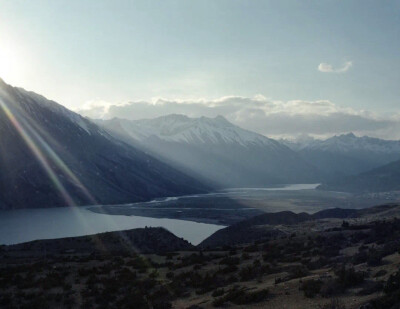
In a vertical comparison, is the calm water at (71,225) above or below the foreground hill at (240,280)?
below

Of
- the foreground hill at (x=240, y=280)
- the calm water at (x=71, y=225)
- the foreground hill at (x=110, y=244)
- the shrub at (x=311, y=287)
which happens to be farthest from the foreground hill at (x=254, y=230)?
the shrub at (x=311, y=287)

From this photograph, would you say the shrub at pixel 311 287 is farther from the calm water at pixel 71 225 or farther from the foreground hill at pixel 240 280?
the calm water at pixel 71 225

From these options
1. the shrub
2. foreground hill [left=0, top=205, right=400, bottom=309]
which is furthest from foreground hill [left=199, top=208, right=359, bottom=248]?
the shrub

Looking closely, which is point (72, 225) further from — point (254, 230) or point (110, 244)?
point (110, 244)

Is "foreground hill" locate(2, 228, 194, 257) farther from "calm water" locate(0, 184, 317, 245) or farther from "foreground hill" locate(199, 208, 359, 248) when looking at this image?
"calm water" locate(0, 184, 317, 245)

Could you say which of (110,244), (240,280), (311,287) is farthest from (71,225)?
(311,287)

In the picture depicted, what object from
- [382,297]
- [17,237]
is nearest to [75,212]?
[17,237]

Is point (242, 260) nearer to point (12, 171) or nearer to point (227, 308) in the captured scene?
point (227, 308)

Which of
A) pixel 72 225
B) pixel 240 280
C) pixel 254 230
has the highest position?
pixel 240 280
